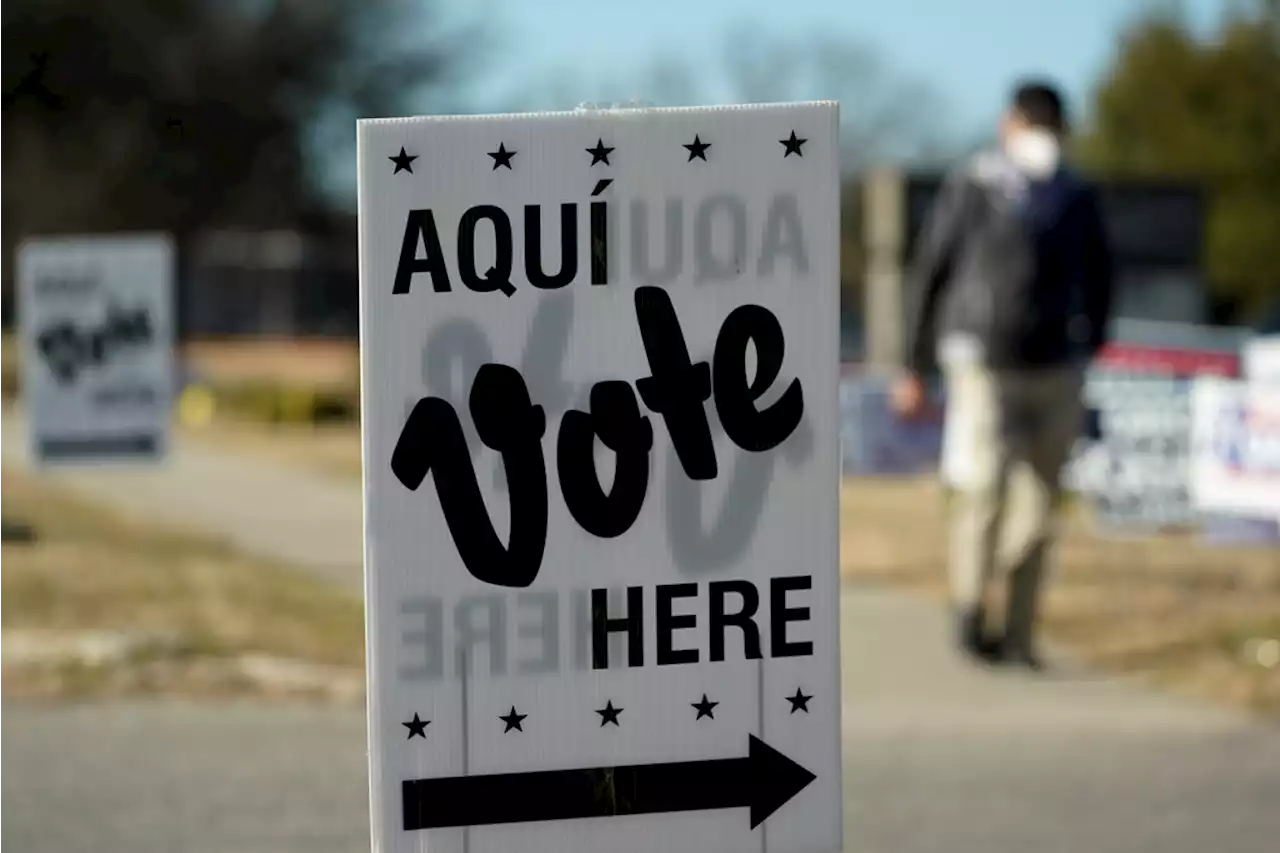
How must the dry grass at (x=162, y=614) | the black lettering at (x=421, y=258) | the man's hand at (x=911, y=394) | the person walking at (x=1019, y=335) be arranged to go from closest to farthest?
the black lettering at (x=421, y=258) → the dry grass at (x=162, y=614) → the person walking at (x=1019, y=335) → the man's hand at (x=911, y=394)

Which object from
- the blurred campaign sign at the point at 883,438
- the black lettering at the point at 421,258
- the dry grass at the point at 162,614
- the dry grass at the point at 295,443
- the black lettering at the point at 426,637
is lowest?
the dry grass at the point at 295,443

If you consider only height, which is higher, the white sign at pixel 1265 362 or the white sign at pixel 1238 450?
the white sign at pixel 1265 362

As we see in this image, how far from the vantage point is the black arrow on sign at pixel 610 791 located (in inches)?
130

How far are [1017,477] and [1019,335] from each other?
0.50 metres

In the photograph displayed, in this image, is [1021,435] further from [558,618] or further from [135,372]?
[135,372]

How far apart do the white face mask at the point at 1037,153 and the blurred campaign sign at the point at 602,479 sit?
171 inches

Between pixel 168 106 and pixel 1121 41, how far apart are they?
32.7m

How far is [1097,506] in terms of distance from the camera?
12.9 m

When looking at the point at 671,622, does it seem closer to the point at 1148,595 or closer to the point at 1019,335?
the point at 1019,335

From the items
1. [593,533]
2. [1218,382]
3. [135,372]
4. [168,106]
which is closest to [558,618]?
[593,533]

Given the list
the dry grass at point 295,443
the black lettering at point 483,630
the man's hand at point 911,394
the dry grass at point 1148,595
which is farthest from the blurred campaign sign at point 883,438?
the black lettering at point 483,630

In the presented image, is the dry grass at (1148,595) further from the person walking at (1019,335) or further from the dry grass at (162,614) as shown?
the dry grass at (162,614)

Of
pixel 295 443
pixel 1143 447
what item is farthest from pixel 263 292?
pixel 1143 447

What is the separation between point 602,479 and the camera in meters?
3.37
